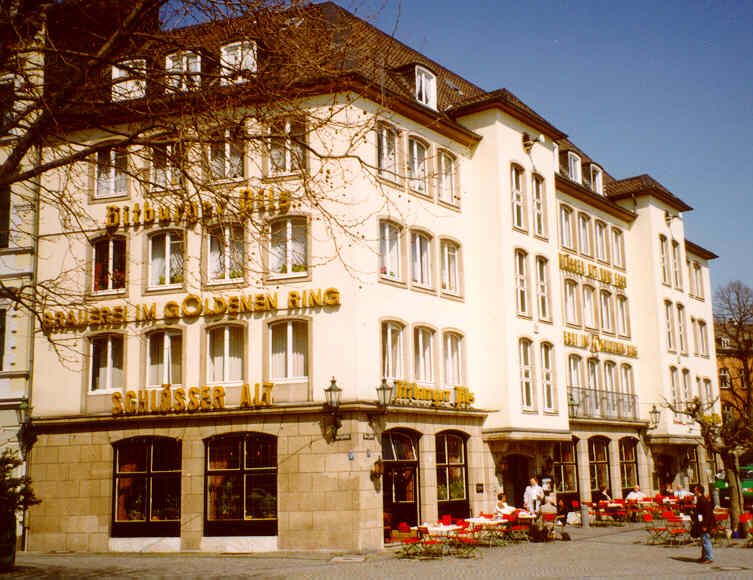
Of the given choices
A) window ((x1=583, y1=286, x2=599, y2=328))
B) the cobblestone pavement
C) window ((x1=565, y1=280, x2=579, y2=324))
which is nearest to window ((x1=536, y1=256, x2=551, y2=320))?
window ((x1=565, y1=280, x2=579, y2=324))

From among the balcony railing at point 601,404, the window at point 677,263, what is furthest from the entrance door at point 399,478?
A: the window at point 677,263

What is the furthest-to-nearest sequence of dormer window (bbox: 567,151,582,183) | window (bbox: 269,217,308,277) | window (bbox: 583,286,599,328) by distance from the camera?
1. dormer window (bbox: 567,151,582,183)
2. window (bbox: 583,286,599,328)
3. window (bbox: 269,217,308,277)

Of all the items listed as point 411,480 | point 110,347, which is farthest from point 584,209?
point 110,347

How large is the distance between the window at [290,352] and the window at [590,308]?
15.9m

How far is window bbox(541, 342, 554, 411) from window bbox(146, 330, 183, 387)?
470 inches

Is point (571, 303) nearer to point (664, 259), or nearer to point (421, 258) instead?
point (664, 259)

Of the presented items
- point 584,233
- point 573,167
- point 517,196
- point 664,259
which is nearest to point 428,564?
point 517,196

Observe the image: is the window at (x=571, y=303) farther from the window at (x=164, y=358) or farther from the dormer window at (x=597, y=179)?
the window at (x=164, y=358)

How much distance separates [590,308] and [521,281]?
7.97 meters

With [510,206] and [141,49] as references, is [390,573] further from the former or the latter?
[510,206]

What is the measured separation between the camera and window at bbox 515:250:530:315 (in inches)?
1196

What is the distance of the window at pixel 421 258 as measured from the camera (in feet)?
89.0

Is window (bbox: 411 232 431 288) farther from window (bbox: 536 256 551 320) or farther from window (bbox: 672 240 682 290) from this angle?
window (bbox: 672 240 682 290)

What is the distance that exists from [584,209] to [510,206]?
902 centimetres
